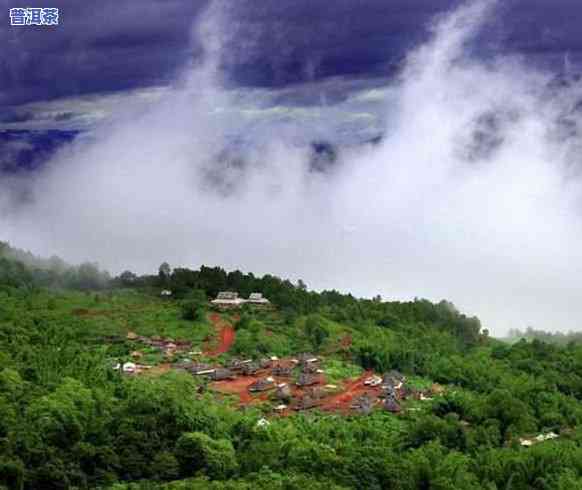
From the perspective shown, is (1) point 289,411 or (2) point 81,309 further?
(2) point 81,309

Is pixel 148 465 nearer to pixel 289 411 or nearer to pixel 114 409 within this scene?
pixel 114 409

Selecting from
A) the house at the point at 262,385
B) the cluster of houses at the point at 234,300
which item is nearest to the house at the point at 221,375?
the house at the point at 262,385

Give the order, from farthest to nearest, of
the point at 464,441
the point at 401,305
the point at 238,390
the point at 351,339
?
the point at 401,305 < the point at 351,339 < the point at 238,390 < the point at 464,441

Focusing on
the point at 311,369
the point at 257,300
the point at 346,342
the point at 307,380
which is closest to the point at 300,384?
the point at 307,380

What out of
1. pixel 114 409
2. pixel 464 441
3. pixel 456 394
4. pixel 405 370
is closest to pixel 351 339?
pixel 405 370

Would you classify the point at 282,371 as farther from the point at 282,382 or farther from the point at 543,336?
the point at 543,336

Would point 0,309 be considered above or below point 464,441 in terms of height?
above

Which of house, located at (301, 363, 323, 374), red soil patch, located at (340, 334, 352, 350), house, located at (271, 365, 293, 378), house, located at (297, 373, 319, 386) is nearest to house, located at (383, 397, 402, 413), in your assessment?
house, located at (297, 373, 319, 386)
